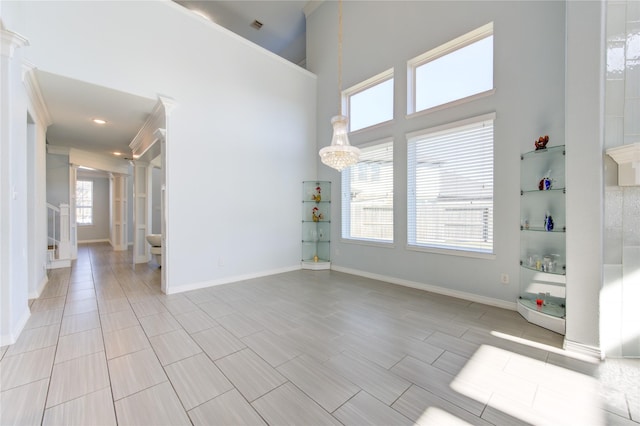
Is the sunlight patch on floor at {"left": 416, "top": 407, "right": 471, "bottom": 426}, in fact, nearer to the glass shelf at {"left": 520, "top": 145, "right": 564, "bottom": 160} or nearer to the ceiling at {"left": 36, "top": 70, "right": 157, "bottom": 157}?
the glass shelf at {"left": 520, "top": 145, "right": 564, "bottom": 160}

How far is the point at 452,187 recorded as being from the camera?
362cm

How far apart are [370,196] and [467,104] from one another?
79.1 inches

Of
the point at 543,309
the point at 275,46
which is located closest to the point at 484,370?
the point at 543,309

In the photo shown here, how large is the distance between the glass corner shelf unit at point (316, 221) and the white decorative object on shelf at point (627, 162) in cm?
395

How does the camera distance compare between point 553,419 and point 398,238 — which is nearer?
point 553,419

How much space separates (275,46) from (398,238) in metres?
6.01

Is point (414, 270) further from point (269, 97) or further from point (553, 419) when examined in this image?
point (269, 97)

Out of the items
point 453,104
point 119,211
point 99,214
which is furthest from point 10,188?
point 99,214

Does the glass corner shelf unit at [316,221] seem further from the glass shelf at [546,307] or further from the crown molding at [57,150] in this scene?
the crown molding at [57,150]

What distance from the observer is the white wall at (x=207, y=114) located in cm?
299

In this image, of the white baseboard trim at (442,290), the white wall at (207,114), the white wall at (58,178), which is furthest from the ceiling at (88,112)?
the white baseboard trim at (442,290)

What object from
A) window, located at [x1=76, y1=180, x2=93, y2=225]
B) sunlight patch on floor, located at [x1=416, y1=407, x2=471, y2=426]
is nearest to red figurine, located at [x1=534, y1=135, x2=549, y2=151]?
sunlight patch on floor, located at [x1=416, y1=407, x2=471, y2=426]

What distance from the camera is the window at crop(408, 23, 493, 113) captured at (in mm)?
3381

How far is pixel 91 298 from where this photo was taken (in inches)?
137
